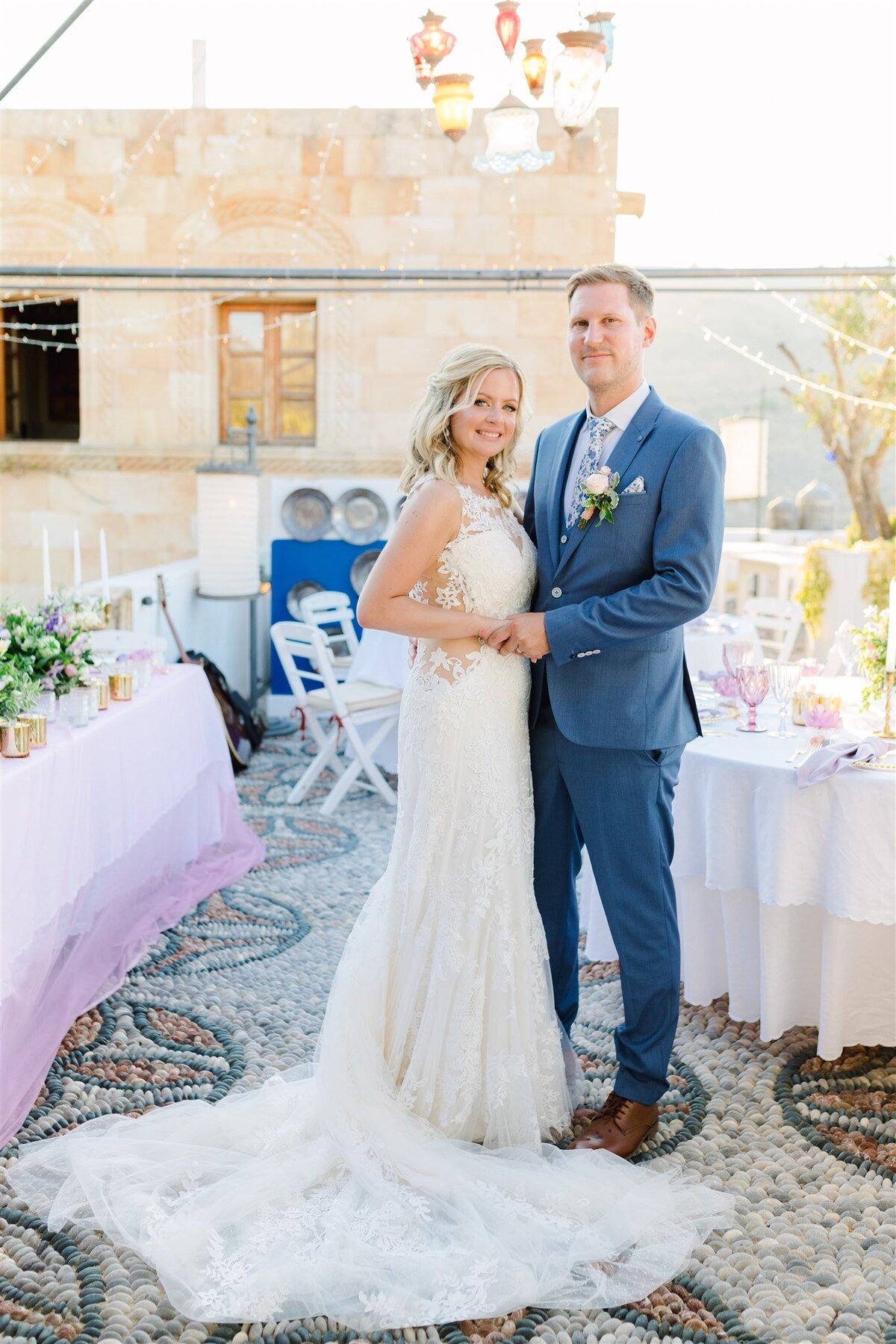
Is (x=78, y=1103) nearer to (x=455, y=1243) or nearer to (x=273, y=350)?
(x=455, y=1243)

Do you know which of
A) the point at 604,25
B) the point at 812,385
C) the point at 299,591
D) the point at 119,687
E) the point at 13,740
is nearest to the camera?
the point at 13,740

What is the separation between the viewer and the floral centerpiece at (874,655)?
3.82 metres

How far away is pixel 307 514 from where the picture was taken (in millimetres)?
8969

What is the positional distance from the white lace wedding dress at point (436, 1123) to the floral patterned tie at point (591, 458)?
0.55 ft

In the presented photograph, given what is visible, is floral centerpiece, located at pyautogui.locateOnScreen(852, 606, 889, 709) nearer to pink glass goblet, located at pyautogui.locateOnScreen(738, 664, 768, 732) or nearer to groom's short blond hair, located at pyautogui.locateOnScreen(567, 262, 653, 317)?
pink glass goblet, located at pyautogui.locateOnScreen(738, 664, 768, 732)

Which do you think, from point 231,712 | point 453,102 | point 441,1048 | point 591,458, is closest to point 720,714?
point 591,458

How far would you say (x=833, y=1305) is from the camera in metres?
2.36

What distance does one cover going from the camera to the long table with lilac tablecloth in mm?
3119

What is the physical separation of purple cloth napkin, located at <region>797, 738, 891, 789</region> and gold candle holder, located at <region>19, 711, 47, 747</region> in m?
2.07

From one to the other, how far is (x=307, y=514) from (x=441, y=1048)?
6.55 metres

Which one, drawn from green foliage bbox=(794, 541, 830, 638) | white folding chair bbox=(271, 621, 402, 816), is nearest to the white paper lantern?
green foliage bbox=(794, 541, 830, 638)

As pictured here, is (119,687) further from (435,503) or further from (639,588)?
(639,588)

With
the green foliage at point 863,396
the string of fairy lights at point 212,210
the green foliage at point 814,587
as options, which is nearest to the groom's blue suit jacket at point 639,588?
the green foliage at point 814,587

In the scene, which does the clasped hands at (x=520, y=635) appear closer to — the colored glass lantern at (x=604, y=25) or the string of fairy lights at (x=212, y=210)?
the colored glass lantern at (x=604, y=25)
